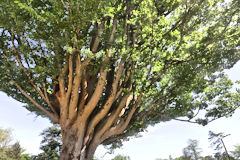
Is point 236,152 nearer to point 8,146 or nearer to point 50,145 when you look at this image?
point 50,145

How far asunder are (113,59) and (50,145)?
68.4 feet

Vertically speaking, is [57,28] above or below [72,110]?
above

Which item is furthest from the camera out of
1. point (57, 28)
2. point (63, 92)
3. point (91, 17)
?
point (63, 92)

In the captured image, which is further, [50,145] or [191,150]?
[191,150]

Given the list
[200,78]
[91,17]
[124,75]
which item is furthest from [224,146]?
[91,17]

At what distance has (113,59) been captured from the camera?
18.1ft

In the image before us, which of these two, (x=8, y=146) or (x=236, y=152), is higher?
(x=8, y=146)

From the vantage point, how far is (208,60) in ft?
18.1

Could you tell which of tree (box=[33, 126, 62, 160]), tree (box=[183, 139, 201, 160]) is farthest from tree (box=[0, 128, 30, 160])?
tree (box=[183, 139, 201, 160])

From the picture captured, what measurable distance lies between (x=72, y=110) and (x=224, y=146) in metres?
32.1

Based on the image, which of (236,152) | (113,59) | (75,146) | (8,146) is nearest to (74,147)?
(75,146)

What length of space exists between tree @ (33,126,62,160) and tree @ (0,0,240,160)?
16.7 metres

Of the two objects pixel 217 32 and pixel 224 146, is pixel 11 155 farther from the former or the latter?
pixel 224 146

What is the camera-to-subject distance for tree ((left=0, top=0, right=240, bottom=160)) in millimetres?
4727
